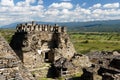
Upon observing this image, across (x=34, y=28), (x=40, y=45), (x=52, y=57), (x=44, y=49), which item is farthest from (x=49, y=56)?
(x=34, y=28)

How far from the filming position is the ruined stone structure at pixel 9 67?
12.9m

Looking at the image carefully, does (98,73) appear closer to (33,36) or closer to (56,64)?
(56,64)

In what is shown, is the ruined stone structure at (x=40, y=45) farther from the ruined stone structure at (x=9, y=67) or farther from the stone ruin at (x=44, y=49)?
the ruined stone structure at (x=9, y=67)

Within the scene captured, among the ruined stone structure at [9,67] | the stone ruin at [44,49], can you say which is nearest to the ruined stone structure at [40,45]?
the stone ruin at [44,49]

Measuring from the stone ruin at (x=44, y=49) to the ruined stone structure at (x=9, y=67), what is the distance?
A: 2173 cm

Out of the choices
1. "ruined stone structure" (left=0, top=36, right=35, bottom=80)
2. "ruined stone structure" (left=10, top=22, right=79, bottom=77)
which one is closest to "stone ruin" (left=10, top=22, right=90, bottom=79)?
"ruined stone structure" (left=10, top=22, right=79, bottom=77)

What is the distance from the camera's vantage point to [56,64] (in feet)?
127

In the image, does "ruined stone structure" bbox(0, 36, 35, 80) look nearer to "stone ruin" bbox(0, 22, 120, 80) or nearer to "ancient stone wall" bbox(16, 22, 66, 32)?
"stone ruin" bbox(0, 22, 120, 80)

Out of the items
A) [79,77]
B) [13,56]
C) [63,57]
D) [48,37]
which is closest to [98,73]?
[79,77]

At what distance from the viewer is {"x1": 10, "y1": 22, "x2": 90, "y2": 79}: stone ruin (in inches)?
1469

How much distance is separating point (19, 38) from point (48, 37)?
15.2 ft

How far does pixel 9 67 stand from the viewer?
13258 millimetres

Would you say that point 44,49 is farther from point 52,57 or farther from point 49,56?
point 52,57

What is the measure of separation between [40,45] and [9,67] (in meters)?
27.9
